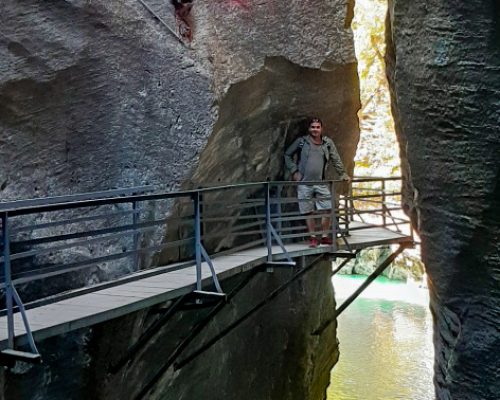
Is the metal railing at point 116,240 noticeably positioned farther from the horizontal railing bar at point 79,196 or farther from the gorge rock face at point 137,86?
the gorge rock face at point 137,86

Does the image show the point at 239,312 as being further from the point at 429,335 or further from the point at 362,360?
the point at 429,335

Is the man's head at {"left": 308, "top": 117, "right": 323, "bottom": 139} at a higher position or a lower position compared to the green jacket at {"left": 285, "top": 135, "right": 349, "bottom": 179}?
higher

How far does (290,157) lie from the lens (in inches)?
376

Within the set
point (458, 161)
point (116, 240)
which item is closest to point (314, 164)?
point (458, 161)

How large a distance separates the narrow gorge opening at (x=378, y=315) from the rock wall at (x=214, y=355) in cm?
526

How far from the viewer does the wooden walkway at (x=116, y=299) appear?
15.0 feet

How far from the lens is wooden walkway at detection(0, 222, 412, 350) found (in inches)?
180

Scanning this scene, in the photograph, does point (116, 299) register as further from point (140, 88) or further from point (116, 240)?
point (140, 88)

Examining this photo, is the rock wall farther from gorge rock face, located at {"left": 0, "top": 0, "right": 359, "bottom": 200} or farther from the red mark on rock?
the red mark on rock

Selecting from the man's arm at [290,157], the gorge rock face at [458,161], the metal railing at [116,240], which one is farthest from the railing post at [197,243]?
the gorge rock face at [458,161]

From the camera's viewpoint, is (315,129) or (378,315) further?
(378,315)

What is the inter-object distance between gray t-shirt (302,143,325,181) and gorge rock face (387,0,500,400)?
139 cm

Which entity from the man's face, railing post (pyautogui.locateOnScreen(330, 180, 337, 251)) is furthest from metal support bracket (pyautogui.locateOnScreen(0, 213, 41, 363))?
the man's face

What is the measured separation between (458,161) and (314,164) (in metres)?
2.21
